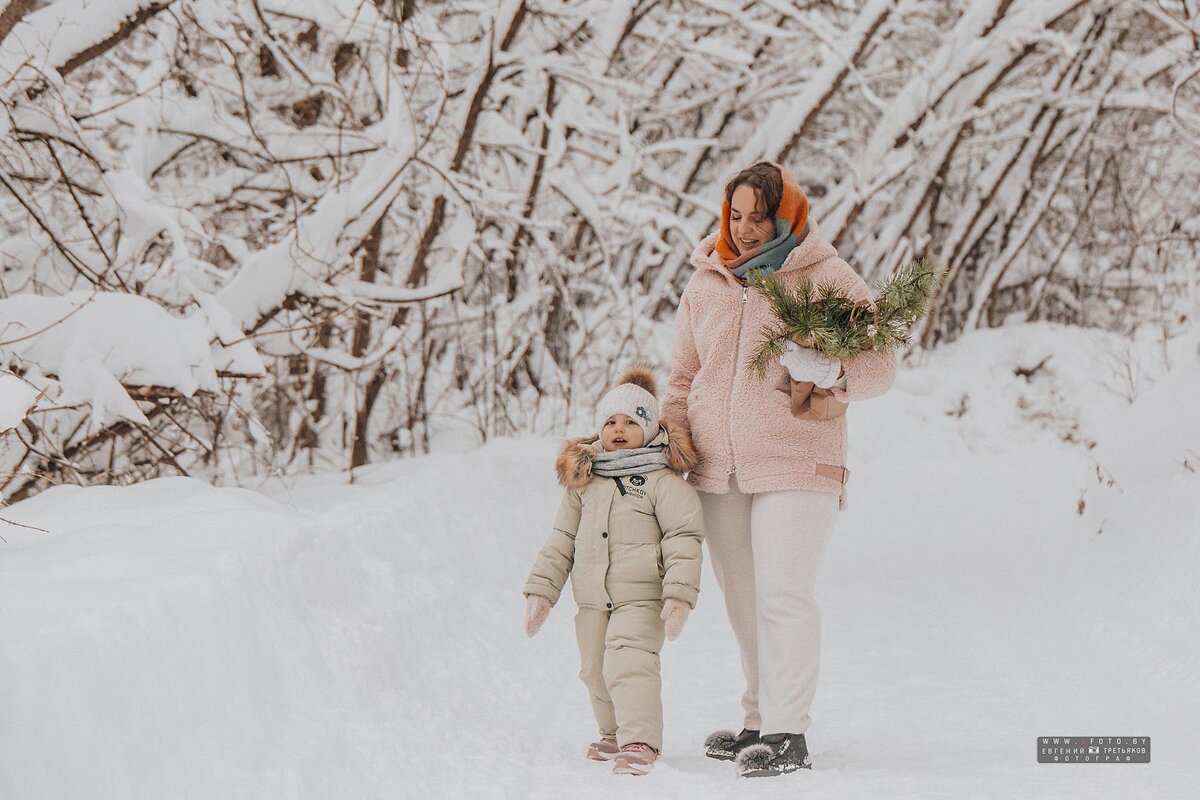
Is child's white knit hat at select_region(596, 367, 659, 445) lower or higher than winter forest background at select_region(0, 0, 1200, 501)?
lower

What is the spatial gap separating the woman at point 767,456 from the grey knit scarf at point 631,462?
0.15 m

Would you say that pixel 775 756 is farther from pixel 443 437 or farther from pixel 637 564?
pixel 443 437

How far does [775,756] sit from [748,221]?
4.55 feet

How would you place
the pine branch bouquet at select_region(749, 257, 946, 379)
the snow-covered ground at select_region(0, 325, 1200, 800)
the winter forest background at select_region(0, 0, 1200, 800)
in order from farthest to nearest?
the pine branch bouquet at select_region(749, 257, 946, 379) < the winter forest background at select_region(0, 0, 1200, 800) < the snow-covered ground at select_region(0, 325, 1200, 800)

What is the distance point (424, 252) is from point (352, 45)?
48.5 inches

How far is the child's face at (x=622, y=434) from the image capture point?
9.89ft

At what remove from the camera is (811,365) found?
2.74m

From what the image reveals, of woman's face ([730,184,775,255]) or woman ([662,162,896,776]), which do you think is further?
woman's face ([730,184,775,255])

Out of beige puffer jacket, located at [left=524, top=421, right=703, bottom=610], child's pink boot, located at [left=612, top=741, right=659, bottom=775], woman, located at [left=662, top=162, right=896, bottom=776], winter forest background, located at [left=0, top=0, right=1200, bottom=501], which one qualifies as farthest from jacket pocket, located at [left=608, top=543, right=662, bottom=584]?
winter forest background, located at [left=0, top=0, right=1200, bottom=501]

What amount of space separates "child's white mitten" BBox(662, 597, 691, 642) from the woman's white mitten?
2.11 feet

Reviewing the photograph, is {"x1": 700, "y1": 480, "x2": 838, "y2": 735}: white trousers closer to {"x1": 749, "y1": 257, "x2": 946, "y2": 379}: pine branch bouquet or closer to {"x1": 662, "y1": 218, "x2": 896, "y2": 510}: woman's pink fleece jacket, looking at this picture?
{"x1": 662, "y1": 218, "x2": 896, "y2": 510}: woman's pink fleece jacket

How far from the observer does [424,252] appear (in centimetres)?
627

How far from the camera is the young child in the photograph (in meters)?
2.84

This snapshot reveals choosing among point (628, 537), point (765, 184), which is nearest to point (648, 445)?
point (628, 537)
